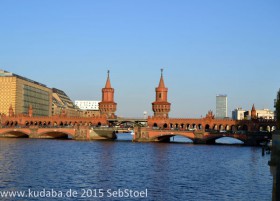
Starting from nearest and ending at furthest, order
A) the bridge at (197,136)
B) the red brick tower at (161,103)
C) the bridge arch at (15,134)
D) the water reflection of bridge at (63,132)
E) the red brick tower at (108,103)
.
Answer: the bridge at (197,136) → the water reflection of bridge at (63,132) → the bridge arch at (15,134) → the red brick tower at (161,103) → the red brick tower at (108,103)

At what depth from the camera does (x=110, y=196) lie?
43.6 meters

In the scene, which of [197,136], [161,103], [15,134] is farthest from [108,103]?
[197,136]

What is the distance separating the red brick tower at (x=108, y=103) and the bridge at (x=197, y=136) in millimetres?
28084

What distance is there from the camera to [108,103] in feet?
562

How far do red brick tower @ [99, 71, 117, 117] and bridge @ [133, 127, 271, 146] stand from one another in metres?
28.1

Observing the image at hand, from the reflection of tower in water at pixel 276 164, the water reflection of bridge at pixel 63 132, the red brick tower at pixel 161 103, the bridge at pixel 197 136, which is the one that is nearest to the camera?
the reflection of tower in water at pixel 276 164

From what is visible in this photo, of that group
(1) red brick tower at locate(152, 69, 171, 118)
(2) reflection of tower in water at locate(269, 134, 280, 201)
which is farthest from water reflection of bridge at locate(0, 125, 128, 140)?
(2) reflection of tower in water at locate(269, 134, 280, 201)

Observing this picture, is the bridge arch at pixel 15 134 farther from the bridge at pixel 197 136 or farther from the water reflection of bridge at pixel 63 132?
the bridge at pixel 197 136

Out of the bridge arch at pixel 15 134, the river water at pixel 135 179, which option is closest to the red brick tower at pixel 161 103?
the bridge arch at pixel 15 134

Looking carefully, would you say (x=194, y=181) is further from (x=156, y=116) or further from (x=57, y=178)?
(x=156, y=116)

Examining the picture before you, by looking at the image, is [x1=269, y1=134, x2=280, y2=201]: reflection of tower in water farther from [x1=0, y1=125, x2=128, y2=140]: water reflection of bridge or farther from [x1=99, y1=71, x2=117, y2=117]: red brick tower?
[x1=99, y1=71, x2=117, y2=117]: red brick tower

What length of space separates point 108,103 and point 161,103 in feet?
69.4

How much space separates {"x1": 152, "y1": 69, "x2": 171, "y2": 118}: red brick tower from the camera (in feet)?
527

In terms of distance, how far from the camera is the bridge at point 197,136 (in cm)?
13025
